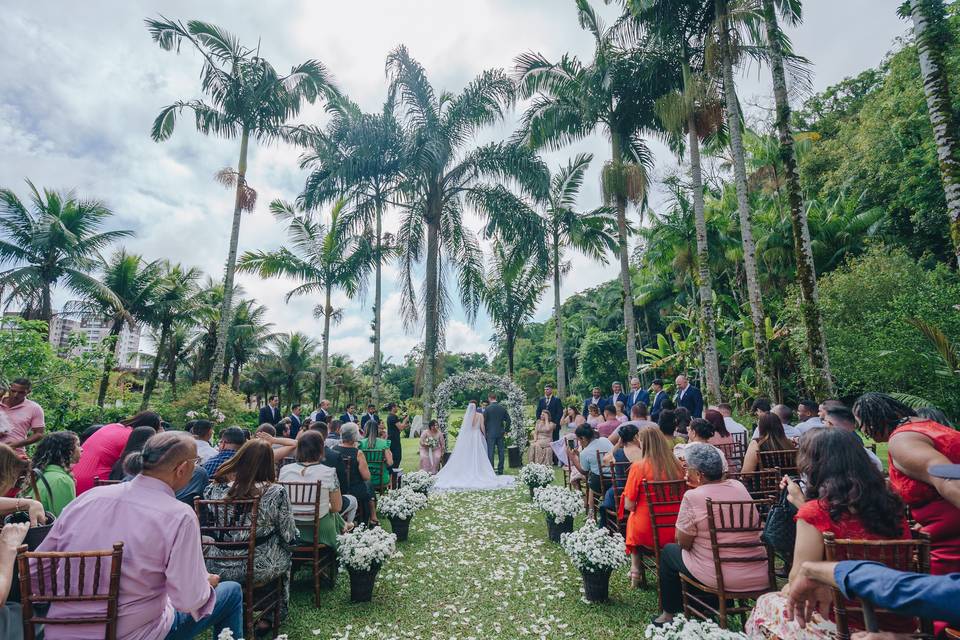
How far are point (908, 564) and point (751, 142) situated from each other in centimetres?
2492

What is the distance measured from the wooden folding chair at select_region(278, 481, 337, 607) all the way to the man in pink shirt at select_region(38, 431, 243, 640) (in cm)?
198

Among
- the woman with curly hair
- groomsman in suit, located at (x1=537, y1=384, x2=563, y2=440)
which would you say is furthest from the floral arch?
the woman with curly hair

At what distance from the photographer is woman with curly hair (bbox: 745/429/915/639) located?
2277 millimetres

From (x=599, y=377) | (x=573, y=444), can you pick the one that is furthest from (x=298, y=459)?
(x=599, y=377)

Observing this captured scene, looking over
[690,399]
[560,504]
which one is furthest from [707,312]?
[560,504]

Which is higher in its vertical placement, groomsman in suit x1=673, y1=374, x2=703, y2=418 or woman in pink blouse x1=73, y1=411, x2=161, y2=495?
groomsman in suit x1=673, y1=374, x2=703, y2=418

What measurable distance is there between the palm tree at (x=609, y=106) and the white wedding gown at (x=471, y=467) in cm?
554

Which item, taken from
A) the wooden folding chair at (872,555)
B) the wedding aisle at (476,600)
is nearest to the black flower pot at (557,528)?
the wedding aisle at (476,600)

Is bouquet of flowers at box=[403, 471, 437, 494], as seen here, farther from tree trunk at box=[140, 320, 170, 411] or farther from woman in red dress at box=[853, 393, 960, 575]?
tree trunk at box=[140, 320, 170, 411]

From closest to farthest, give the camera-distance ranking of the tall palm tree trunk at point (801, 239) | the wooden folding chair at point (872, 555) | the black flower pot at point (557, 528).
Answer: the wooden folding chair at point (872, 555)
the black flower pot at point (557, 528)
the tall palm tree trunk at point (801, 239)

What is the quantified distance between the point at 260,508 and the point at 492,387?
1213cm

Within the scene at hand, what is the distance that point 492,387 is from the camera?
15797mm

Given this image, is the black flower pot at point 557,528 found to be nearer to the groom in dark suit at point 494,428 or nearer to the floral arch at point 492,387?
the groom in dark suit at point 494,428

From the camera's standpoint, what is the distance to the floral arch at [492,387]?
1487 centimetres
